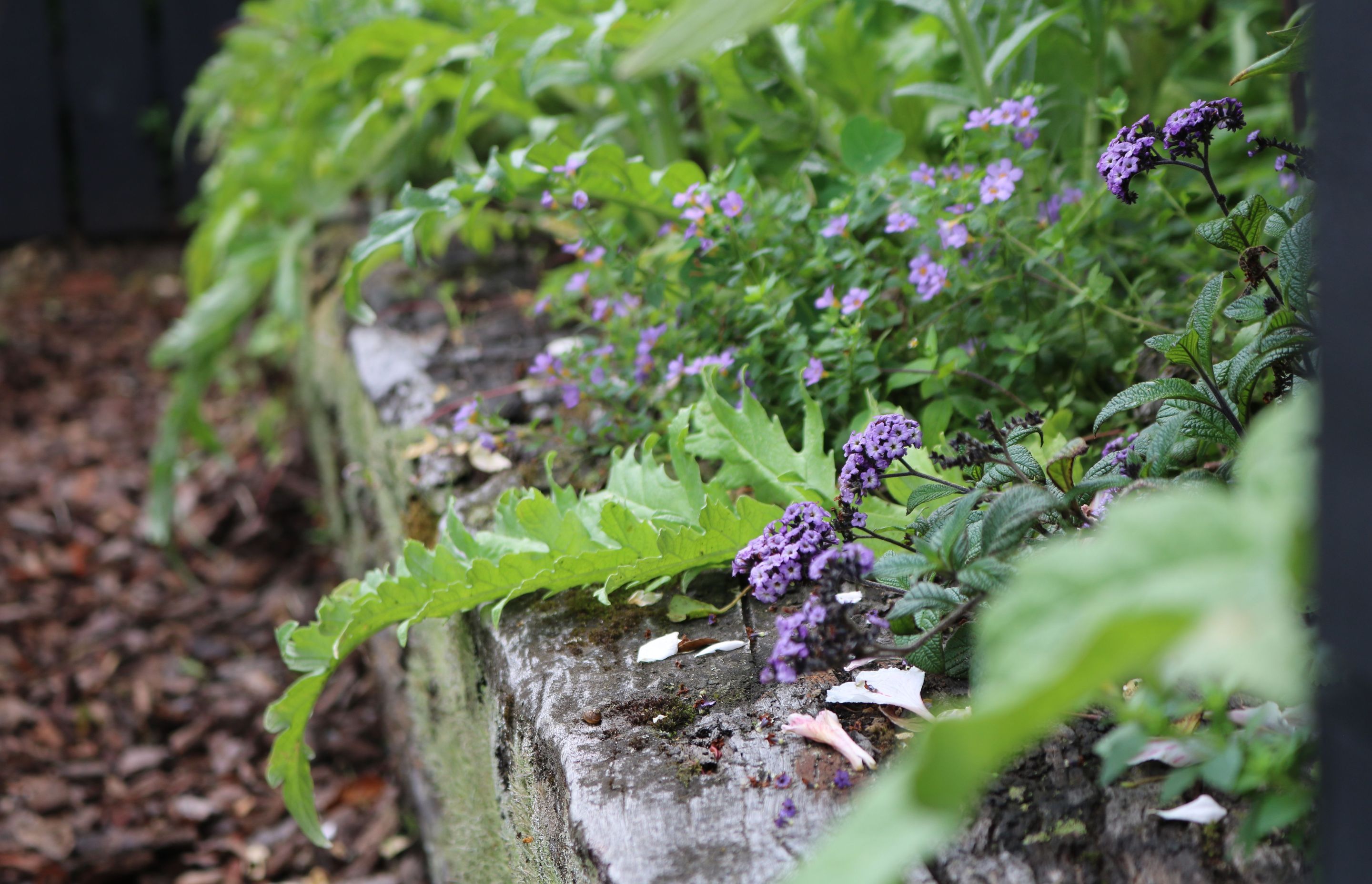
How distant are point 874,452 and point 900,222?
437mm

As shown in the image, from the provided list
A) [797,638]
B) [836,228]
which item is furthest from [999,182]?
[797,638]

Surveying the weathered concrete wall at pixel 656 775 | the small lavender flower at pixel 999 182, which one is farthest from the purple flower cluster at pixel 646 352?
the small lavender flower at pixel 999 182

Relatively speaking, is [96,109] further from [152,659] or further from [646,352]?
[646,352]

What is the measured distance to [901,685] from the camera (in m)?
0.95

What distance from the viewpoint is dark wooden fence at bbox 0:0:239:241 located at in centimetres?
535

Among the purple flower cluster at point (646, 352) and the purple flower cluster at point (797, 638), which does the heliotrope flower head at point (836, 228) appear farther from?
the purple flower cluster at point (797, 638)

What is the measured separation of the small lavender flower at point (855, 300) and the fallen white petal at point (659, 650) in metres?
0.45

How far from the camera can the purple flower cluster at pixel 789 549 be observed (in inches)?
36.8

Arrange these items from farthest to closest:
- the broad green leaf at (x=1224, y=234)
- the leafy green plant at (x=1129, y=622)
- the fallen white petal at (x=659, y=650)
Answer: the fallen white petal at (x=659, y=650) → the broad green leaf at (x=1224, y=234) → the leafy green plant at (x=1129, y=622)

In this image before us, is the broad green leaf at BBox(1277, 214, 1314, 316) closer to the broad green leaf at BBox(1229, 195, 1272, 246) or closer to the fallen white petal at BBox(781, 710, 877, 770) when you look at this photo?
the broad green leaf at BBox(1229, 195, 1272, 246)

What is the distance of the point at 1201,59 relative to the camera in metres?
2.19

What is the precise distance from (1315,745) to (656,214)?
3.89 feet

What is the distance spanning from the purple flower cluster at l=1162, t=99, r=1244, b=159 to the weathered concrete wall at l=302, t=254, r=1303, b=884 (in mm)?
549

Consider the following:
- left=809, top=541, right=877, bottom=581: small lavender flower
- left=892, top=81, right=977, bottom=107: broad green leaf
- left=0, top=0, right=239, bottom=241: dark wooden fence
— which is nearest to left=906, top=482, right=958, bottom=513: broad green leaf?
left=809, top=541, right=877, bottom=581: small lavender flower
